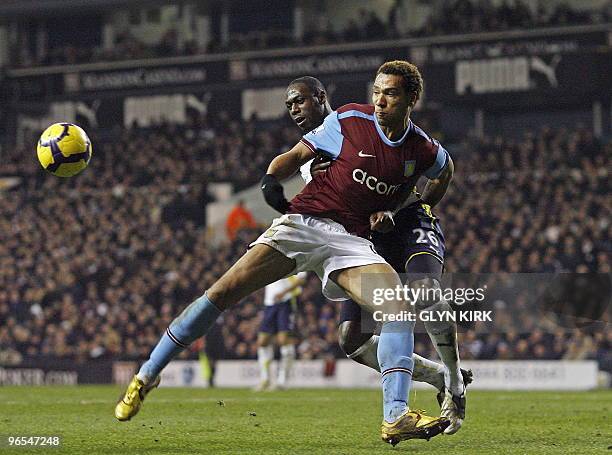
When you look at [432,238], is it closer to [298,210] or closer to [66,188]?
[298,210]

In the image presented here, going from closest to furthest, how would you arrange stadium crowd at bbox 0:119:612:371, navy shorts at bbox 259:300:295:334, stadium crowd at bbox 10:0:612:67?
navy shorts at bbox 259:300:295:334 < stadium crowd at bbox 0:119:612:371 < stadium crowd at bbox 10:0:612:67

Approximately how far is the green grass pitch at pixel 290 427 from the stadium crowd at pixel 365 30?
18.0 m

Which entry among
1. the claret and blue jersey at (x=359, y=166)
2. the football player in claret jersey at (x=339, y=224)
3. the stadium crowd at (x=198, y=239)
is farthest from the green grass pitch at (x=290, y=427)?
the stadium crowd at (x=198, y=239)

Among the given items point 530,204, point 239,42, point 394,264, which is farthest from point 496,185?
point 394,264

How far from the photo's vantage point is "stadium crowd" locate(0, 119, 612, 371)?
22141mm

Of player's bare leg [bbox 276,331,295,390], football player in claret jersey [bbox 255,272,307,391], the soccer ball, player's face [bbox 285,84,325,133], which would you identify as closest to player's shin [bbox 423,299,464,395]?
player's face [bbox 285,84,325,133]

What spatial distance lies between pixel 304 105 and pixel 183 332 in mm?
2274

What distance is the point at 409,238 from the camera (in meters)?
7.53

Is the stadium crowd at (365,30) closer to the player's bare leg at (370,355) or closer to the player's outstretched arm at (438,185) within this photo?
the player's bare leg at (370,355)

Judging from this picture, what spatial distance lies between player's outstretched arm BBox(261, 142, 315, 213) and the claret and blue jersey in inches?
2.8

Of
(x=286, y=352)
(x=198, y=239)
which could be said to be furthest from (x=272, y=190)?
(x=198, y=239)

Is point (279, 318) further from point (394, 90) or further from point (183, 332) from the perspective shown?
point (394, 90)

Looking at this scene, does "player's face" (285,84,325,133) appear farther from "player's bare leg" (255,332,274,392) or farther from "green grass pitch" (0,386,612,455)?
"player's bare leg" (255,332,274,392)

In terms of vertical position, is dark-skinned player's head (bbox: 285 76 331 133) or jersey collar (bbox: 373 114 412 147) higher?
dark-skinned player's head (bbox: 285 76 331 133)
